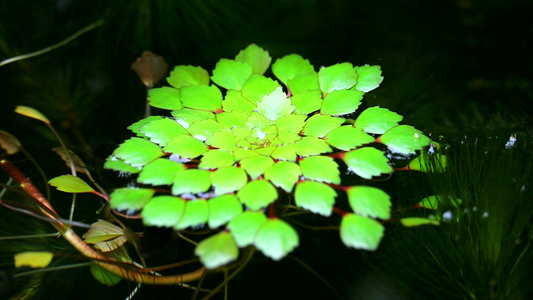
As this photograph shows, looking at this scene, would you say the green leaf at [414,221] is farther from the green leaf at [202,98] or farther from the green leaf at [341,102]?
the green leaf at [202,98]

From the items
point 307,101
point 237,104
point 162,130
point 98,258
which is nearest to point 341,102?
point 307,101

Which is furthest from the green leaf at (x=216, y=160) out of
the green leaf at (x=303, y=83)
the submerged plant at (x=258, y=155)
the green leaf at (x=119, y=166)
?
the green leaf at (x=303, y=83)

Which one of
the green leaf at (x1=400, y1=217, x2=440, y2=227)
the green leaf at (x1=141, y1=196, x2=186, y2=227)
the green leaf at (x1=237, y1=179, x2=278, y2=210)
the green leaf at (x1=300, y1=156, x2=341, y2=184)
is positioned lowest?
the green leaf at (x1=141, y1=196, x2=186, y2=227)

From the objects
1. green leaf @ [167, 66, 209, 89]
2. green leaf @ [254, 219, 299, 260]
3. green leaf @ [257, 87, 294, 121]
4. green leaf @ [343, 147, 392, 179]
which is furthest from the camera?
green leaf @ [167, 66, 209, 89]

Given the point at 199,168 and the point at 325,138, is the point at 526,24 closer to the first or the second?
the point at 325,138

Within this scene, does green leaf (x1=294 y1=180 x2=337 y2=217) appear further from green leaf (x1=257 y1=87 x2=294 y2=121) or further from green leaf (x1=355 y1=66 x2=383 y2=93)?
green leaf (x1=355 y1=66 x2=383 y2=93)

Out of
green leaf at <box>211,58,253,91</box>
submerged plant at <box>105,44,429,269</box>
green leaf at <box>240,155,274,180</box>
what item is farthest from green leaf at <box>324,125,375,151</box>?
green leaf at <box>211,58,253,91</box>

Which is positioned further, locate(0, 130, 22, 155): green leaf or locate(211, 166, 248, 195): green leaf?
locate(0, 130, 22, 155): green leaf
